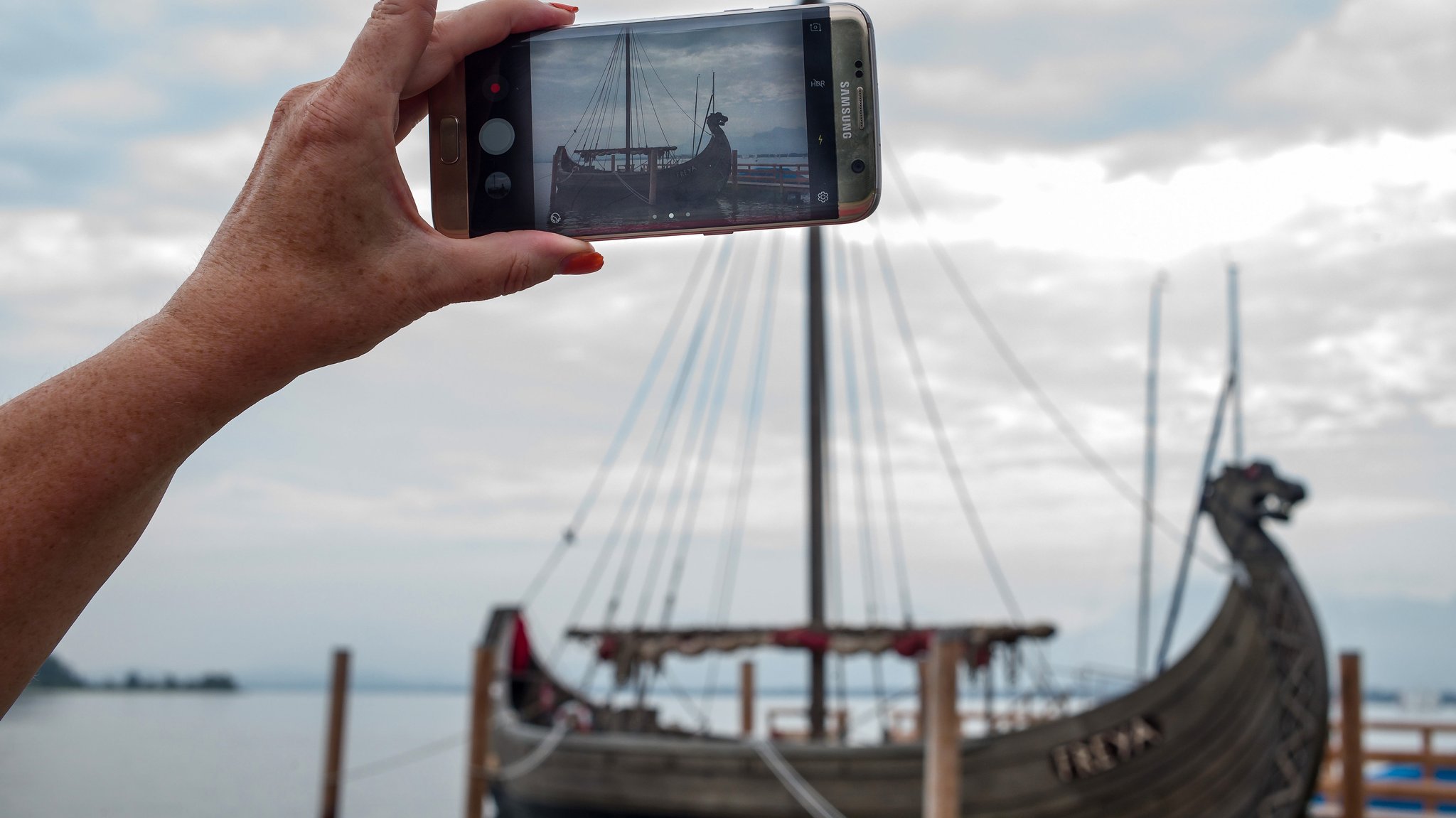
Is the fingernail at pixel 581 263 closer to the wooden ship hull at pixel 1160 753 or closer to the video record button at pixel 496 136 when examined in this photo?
the video record button at pixel 496 136

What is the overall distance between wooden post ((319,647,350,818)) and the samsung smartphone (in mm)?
12592

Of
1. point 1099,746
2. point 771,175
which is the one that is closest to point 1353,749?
point 1099,746

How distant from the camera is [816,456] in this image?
41.2 feet

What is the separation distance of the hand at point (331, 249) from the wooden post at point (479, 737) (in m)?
11.0

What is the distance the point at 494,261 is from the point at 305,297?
0.67 feet

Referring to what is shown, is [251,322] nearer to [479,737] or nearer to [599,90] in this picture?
[599,90]

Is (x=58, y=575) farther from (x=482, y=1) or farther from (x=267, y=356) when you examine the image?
(x=482, y=1)

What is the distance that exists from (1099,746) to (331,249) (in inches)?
371

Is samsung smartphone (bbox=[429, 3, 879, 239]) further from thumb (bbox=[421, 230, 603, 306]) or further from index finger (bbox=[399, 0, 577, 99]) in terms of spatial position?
thumb (bbox=[421, 230, 603, 306])

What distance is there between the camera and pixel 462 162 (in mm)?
1400

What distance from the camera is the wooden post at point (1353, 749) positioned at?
9.09 meters

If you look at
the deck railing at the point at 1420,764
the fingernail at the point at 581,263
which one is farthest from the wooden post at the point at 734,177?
the deck railing at the point at 1420,764

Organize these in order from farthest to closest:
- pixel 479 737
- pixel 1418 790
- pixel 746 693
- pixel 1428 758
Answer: pixel 746 693
pixel 479 737
pixel 1428 758
pixel 1418 790

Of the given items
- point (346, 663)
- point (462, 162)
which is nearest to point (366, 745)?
point (346, 663)
